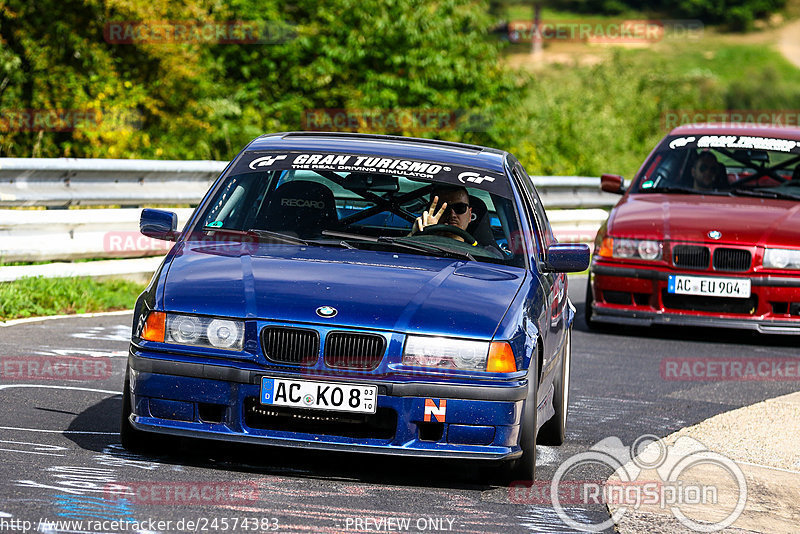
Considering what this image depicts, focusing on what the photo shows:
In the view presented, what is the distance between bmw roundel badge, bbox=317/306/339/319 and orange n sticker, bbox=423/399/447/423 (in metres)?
0.50

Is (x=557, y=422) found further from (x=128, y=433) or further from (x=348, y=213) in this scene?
(x=128, y=433)

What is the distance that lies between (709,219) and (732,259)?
0.43 metres

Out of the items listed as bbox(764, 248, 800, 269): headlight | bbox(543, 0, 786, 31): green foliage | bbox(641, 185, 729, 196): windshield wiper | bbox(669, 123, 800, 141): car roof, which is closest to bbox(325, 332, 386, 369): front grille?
bbox(764, 248, 800, 269): headlight

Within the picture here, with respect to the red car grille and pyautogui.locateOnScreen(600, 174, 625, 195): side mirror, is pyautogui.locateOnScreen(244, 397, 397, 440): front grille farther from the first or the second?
pyautogui.locateOnScreen(600, 174, 625, 195): side mirror

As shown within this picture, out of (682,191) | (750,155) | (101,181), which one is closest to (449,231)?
(101,181)

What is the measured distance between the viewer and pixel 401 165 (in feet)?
22.5

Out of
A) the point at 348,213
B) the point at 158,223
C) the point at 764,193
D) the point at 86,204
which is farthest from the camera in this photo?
the point at 764,193

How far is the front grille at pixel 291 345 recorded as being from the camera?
5.44 metres

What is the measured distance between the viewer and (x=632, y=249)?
11.5m

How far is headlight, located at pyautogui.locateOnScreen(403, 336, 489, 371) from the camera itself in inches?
215

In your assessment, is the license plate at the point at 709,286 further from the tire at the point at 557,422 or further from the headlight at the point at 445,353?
the headlight at the point at 445,353

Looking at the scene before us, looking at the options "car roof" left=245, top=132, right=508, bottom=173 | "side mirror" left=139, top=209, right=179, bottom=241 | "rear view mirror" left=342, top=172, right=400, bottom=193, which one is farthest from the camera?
"car roof" left=245, top=132, right=508, bottom=173

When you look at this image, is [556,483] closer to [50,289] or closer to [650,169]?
[50,289]

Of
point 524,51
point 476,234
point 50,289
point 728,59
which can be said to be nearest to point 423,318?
point 476,234
